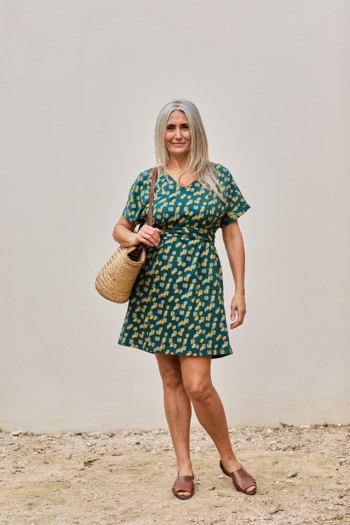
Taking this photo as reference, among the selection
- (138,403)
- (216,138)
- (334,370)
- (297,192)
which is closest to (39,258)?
(138,403)

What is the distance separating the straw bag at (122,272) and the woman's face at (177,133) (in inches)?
7.5

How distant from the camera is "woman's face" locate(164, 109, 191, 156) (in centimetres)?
270

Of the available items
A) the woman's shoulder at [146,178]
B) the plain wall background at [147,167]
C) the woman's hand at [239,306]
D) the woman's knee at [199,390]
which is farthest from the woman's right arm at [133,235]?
the plain wall background at [147,167]

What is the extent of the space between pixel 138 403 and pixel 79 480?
36.8 inches

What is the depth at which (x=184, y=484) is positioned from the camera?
9.02ft

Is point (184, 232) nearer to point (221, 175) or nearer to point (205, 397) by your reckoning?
point (221, 175)

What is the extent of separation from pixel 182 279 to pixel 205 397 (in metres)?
0.57

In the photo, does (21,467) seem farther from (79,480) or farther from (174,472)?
(174,472)

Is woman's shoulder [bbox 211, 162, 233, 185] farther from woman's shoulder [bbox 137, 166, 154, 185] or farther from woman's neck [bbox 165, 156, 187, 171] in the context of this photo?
woman's shoulder [bbox 137, 166, 154, 185]

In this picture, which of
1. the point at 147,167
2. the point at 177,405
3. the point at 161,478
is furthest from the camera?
the point at 147,167

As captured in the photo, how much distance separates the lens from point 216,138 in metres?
3.88

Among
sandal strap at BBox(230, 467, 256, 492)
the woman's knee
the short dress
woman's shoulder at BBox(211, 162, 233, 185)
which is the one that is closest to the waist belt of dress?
the short dress

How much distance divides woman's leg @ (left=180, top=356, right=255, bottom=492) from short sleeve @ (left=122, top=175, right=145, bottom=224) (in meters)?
0.72

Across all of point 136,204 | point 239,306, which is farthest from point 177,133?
point 239,306
